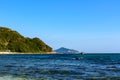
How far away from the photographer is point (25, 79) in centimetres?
4350

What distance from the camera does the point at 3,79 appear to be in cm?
4238

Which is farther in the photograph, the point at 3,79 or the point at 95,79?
the point at 95,79

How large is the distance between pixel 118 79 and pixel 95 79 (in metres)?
3.13

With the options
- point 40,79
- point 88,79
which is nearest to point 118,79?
point 88,79

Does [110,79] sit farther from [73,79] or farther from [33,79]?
[33,79]

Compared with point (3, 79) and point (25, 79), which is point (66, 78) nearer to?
point (25, 79)

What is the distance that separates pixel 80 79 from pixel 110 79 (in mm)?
4088

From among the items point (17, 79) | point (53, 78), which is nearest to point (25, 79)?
point (17, 79)

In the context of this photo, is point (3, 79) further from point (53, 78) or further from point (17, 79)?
point (53, 78)

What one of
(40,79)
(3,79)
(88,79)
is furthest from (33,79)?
A: (88,79)

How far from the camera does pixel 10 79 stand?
42969 mm

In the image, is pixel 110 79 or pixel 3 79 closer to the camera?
pixel 3 79

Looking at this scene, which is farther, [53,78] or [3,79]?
[53,78]

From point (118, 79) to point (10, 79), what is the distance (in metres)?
14.5
